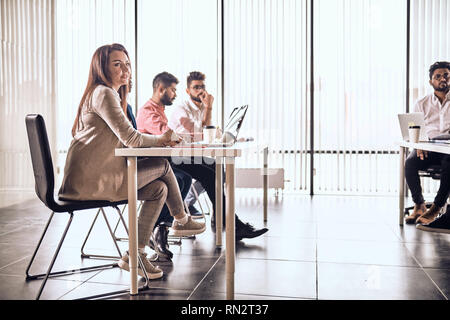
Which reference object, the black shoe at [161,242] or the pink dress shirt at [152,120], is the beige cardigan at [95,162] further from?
the pink dress shirt at [152,120]

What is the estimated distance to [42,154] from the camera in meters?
2.02

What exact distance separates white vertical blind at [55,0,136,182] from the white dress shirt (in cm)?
367

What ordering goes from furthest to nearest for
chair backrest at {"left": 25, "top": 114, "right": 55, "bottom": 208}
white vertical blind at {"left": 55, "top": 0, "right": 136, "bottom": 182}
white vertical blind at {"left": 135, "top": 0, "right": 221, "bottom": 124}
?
white vertical blind at {"left": 55, "top": 0, "right": 136, "bottom": 182}, white vertical blind at {"left": 135, "top": 0, "right": 221, "bottom": 124}, chair backrest at {"left": 25, "top": 114, "right": 55, "bottom": 208}

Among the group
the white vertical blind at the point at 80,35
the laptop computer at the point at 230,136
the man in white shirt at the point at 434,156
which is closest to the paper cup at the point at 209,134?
the laptop computer at the point at 230,136

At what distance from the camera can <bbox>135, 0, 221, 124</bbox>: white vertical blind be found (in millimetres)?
5609

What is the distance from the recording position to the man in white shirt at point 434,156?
3.48m

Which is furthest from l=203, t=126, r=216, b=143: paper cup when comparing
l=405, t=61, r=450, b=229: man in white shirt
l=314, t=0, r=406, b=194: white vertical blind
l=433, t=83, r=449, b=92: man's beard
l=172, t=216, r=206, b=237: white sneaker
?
l=314, t=0, r=406, b=194: white vertical blind

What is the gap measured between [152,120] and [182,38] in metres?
2.88

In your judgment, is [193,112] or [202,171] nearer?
[202,171]

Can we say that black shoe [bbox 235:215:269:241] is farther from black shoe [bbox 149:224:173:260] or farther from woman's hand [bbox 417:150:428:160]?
woman's hand [bbox 417:150:428:160]

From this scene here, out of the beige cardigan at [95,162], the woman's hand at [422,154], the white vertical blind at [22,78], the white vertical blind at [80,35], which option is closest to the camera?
the beige cardigan at [95,162]

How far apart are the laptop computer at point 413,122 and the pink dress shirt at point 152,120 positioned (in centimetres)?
194

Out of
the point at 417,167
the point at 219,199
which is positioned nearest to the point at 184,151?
the point at 219,199

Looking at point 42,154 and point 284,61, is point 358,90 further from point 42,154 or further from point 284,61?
point 42,154
